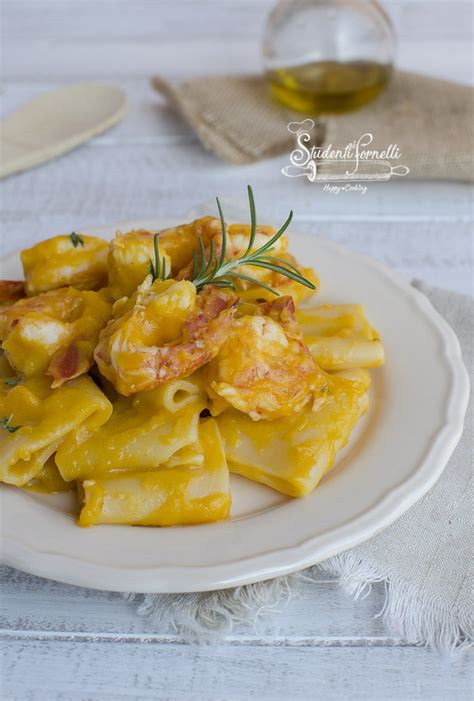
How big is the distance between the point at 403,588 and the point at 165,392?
71cm

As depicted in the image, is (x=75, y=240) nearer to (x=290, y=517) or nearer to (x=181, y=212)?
(x=290, y=517)

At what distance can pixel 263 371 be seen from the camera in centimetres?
221

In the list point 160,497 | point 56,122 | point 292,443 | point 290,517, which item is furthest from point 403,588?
point 56,122

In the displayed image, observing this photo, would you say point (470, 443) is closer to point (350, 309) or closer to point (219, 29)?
point (350, 309)

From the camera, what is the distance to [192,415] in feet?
7.29

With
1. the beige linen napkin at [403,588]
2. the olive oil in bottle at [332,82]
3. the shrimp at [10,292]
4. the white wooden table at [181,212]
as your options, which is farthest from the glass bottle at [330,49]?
the beige linen napkin at [403,588]

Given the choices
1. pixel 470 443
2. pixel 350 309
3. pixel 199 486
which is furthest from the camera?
pixel 350 309

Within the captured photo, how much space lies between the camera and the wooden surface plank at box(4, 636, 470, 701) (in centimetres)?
197

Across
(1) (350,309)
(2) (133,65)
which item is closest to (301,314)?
(1) (350,309)

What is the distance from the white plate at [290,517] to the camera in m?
1.95

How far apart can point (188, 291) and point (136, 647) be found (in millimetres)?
806

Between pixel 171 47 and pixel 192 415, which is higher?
pixel 192 415

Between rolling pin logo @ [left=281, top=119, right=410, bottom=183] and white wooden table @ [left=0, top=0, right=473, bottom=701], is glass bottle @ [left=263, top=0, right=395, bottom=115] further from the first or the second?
white wooden table @ [left=0, top=0, right=473, bottom=701]

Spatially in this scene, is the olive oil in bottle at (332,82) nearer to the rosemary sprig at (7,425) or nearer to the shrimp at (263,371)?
the shrimp at (263,371)
